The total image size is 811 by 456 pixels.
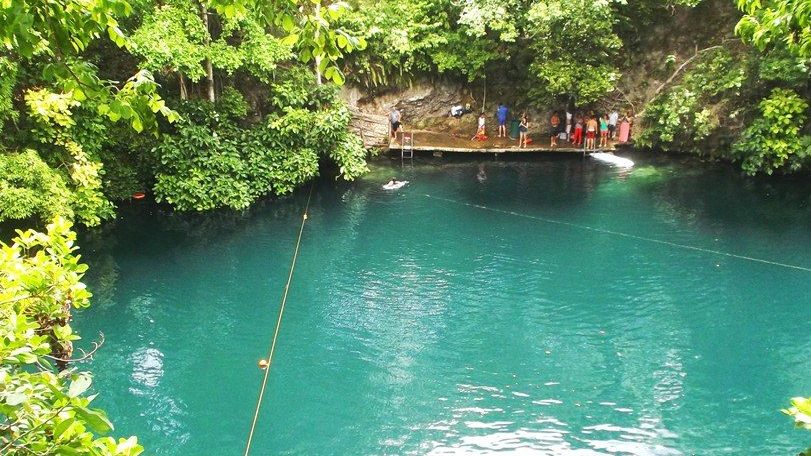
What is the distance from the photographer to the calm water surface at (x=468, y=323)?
777 cm

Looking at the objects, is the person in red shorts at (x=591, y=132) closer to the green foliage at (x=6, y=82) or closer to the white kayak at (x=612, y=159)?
the white kayak at (x=612, y=159)

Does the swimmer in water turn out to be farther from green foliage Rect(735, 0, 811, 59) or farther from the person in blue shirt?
green foliage Rect(735, 0, 811, 59)

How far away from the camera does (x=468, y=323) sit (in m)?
10.0

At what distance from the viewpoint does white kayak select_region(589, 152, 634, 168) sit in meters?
17.8

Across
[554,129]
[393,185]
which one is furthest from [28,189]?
[554,129]

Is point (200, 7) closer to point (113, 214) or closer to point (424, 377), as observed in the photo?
point (113, 214)

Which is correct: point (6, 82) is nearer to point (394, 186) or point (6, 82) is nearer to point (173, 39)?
point (173, 39)

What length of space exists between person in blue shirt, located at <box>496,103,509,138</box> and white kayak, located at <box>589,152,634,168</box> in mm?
2772

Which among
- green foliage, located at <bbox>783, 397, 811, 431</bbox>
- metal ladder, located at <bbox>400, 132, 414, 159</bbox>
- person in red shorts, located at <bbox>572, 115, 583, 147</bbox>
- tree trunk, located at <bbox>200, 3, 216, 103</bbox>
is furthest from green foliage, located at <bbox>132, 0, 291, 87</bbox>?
green foliage, located at <bbox>783, 397, 811, 431</bbox>

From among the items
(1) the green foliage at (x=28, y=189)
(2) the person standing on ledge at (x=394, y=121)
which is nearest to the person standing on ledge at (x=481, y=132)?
(2) the person standing on ledge at (x=394, y=121)

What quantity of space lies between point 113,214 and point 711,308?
11791 mm

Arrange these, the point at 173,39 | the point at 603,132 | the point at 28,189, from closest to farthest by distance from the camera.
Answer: the point at 28,189
the point at 173,39
the point at 603,132

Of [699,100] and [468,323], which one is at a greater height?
[699,100]

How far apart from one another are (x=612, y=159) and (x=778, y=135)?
4.36 meters
